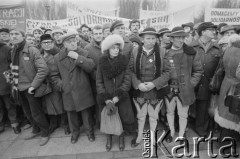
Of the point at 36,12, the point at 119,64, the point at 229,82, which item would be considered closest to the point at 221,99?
the point at 229,82

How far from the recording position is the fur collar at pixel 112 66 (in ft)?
9.93

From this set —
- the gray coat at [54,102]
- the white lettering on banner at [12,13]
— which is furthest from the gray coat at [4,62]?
the white lettering on banner at [12,13]

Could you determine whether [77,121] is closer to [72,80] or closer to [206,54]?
[72,80]

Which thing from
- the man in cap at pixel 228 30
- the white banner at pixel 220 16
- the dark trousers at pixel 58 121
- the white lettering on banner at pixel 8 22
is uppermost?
the white banner at pixel 220 16

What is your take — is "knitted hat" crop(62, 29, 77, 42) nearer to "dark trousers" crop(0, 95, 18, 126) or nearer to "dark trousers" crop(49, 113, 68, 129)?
"dark trousers" crop(49, 113, 68, 129)

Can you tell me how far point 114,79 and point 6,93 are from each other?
2.66 metres

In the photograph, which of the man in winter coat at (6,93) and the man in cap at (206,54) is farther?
the man in winter coat at (6,93)

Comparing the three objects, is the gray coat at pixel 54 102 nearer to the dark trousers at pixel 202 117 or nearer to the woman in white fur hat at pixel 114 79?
the woman in white fur hat at pixel 114 79

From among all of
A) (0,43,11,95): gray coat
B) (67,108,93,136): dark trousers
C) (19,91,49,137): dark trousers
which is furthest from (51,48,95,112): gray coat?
(0,43,11,95): gray coat

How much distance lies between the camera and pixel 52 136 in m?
4.07

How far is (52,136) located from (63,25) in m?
5.50

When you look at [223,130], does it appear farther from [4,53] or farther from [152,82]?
[4,53]

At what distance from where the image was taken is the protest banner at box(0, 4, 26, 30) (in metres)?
7.79

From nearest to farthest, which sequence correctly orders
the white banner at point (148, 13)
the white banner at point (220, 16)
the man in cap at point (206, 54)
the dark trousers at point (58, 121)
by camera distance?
1. the man in cap at point (206, 54)
2. the dark trousers at point (58, 121)
3. the white banner at point (220, 16)
4. the white banner at point (148, 13)
